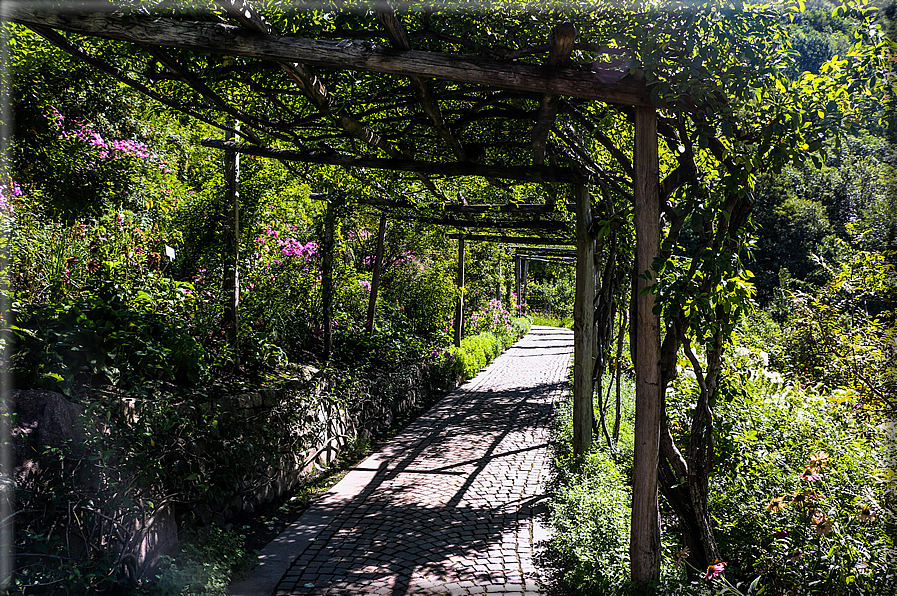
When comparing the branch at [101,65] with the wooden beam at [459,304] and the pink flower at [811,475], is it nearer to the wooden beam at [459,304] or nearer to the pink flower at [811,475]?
the pink flower at [811,475]

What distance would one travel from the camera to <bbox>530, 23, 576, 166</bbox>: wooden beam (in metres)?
2.63

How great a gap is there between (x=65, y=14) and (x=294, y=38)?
3.59ft

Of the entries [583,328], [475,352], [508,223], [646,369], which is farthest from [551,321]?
[646,369]

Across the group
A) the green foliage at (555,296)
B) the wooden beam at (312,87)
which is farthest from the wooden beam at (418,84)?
the green foliage at (555,296)

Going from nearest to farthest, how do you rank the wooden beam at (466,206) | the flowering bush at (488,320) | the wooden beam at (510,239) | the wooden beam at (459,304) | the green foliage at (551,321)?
the wooden beam at (466,206) < the wooden beam at (510,239) < the wooden beam at (459,304) < the flowering bush at (488,320) < the green foliage at (551,321)

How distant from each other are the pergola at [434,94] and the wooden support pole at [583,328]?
15 mm

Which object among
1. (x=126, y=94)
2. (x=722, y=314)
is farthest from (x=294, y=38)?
(x=126, y=94)

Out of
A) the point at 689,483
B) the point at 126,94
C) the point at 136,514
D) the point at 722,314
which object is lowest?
the point at 136,514

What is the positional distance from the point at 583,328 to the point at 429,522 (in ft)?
8.48

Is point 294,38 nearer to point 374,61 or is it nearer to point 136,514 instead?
point 374,61

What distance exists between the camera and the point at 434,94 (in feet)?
11.5

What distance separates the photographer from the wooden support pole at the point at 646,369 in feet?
→ 9.47

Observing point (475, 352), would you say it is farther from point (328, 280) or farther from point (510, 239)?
point (328, 280)

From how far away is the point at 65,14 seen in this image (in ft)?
8.45
